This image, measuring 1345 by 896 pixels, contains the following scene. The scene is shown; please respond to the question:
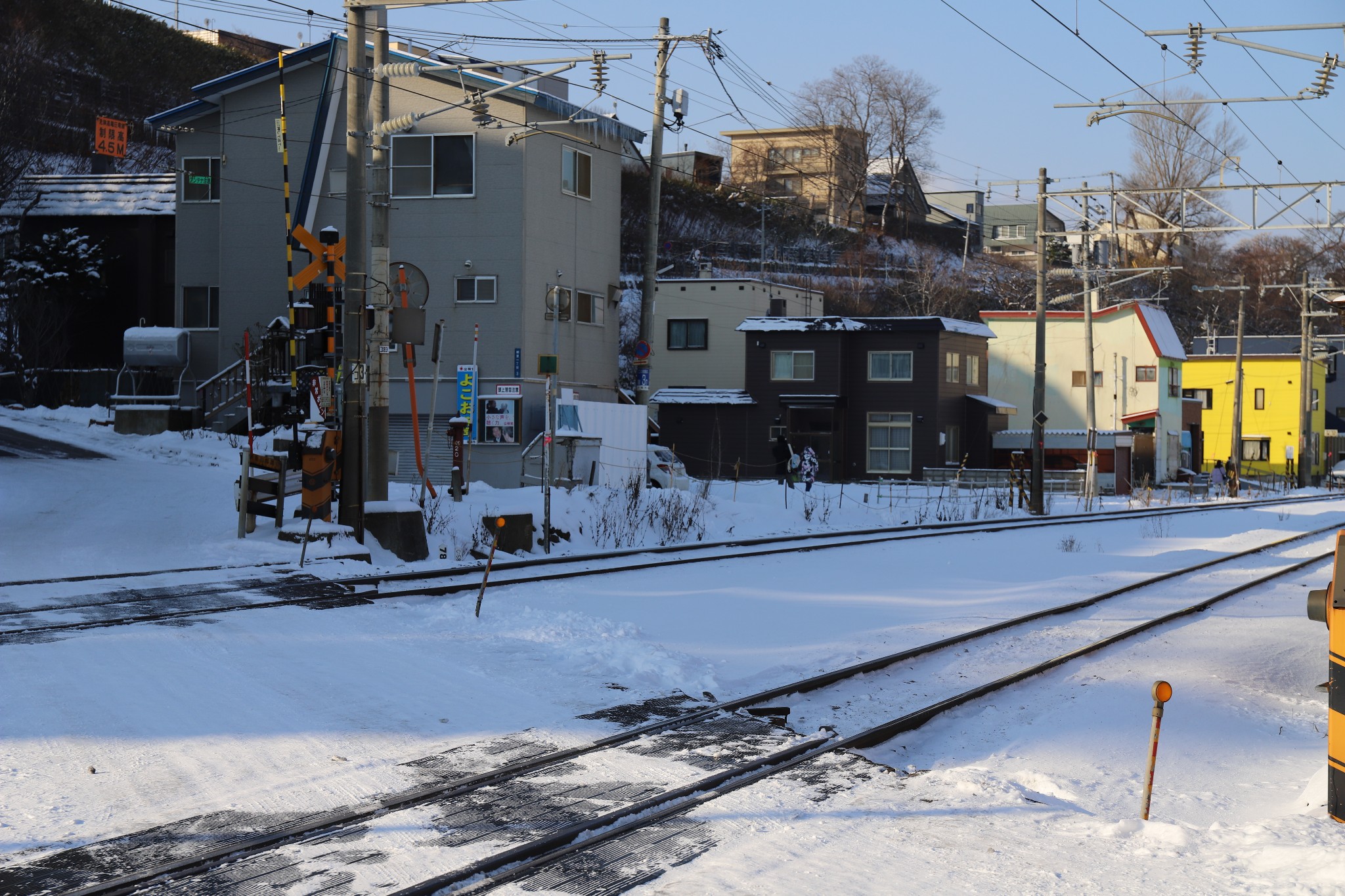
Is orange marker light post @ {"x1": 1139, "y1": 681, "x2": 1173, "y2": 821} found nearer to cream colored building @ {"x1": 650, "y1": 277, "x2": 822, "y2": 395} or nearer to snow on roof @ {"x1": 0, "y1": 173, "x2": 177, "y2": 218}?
snow on roof @ {"x1": 0, "y1": 173, "x2": 177, "y2": 218}

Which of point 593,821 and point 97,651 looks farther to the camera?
point 97,651

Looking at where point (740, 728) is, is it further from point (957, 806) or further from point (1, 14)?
point (1, 14)

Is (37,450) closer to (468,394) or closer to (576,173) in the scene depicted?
(468,394)

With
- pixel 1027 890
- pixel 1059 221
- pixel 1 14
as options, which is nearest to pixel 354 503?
pixel 1027 890

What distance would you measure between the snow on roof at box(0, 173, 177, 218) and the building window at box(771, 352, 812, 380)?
2063cm

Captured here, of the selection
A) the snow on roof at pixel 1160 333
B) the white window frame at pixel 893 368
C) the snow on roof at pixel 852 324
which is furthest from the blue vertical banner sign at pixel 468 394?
the snow on roof at pixel 1160 333

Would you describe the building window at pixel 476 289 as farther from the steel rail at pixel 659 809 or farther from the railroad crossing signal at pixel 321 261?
the steel rail at pixel 659 809

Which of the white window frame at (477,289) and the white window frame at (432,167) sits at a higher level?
the white window frame at (432,167)

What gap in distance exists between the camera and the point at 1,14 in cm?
4747

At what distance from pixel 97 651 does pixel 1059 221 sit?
362 feet

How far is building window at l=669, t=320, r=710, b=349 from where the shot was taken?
161 ft

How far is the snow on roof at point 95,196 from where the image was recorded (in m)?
36.4

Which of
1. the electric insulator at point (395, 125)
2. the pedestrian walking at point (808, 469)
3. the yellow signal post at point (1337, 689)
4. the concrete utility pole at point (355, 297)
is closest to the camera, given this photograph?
the yellow signal post at point (1337, 689)

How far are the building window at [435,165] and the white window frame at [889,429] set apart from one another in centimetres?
1966
